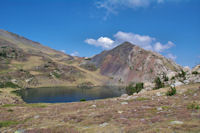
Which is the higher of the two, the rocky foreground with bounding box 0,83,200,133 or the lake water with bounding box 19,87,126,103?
the rocky foreground with bounding box 0,83,200,133

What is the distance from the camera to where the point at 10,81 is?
599 ft

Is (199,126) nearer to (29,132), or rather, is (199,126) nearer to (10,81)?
(29,132)

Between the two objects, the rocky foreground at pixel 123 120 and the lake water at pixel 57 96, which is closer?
the rocky foreground at pixel 123 120

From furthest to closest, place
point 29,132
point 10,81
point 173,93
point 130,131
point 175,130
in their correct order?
point 10,81, point 173,93, point 29,132, point 130,131, point 175,130

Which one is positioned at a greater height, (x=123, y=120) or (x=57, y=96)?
(x=123, y=120)

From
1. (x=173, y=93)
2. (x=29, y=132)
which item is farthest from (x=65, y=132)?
(x=173, y=93)

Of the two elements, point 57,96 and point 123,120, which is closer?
point 123,120

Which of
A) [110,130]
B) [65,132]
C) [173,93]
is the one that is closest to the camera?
[110,130]

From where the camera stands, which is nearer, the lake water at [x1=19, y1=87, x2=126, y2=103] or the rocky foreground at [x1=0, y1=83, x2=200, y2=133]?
the rocky foreground at [x1=0, y1=83, x2=200, y2=133]

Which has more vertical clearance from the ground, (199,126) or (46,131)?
(199,126)

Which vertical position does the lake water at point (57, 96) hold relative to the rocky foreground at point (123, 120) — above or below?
below

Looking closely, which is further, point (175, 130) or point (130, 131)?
point (130, 131)

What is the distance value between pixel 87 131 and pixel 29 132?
21.6 ft

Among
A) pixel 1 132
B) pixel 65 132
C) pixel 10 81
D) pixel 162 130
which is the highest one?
pixel 10 81
